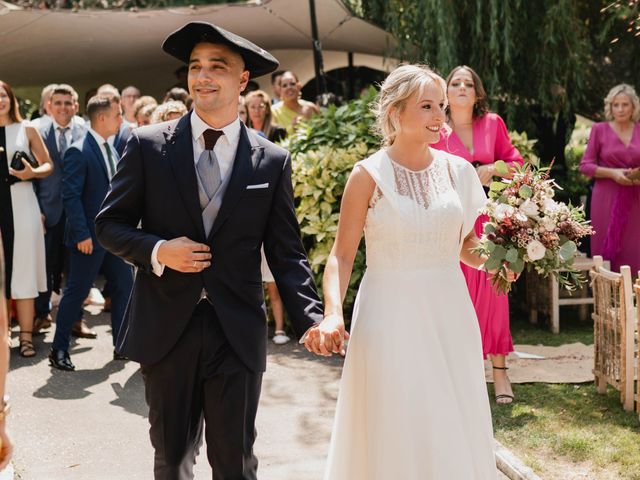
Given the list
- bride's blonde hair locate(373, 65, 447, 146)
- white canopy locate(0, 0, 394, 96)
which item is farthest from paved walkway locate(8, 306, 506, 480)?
white canopy locate(0, 0, 394, 96)

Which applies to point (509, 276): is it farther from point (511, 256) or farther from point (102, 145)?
point (102, 145)

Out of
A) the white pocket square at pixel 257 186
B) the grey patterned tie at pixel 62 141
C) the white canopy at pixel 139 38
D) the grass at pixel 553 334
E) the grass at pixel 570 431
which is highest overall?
the white canopy at pixel 139 38

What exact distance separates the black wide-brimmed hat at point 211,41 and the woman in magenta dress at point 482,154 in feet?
9.55

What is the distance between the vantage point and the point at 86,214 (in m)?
7.99

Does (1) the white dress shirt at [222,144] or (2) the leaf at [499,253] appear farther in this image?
(2) the leaf at [499,253]

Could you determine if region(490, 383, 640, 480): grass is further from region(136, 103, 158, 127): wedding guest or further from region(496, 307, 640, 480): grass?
region(136, 103, 158, 127): wedding guest

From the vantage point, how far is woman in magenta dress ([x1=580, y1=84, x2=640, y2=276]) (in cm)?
958

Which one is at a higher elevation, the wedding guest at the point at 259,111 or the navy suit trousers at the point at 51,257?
the wedding guest at the point at 259,111

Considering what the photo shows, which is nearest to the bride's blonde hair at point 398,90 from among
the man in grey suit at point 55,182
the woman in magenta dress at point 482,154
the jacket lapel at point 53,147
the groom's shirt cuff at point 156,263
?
the groom's shirt cuff at point 156,263

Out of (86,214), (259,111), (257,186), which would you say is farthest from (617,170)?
(257,186)

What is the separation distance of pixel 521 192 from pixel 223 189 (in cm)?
156

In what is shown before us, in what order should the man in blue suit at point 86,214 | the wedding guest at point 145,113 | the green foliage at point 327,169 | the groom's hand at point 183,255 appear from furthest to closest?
the wedding guest at point 145,113, the green foliage at point 327,169, the man in blue suit at point 86,214, the groom's hand at point 183,255

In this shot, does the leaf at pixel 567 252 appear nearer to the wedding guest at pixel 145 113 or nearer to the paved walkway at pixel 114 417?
the paved walkway at pixel 114 417

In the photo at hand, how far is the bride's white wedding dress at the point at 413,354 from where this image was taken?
14.0 ft
